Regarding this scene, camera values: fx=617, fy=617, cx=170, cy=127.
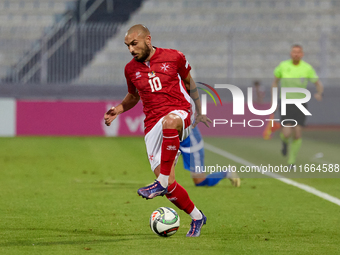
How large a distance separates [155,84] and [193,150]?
2634 mm

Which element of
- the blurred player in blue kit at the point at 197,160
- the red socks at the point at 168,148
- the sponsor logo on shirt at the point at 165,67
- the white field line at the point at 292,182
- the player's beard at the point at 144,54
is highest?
the player's beard at the point at 144,54

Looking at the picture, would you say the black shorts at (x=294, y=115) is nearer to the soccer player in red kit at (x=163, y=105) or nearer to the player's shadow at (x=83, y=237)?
the soccer player in red kit at (x=163, y=105)

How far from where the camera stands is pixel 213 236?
486 centimetres

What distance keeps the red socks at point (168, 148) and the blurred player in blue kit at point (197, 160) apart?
2.48 meters

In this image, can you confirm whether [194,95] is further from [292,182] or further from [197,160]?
[292,182]

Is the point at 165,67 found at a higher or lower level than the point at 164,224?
higher

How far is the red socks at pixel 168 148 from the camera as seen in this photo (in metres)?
4.62

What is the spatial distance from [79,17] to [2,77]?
3116 mm

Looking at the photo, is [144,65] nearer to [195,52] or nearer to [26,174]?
[26,174]

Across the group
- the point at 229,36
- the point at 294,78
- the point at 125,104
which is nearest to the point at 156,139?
the point at 125,104

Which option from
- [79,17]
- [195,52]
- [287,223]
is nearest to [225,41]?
[195,52]

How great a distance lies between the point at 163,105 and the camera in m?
4.82

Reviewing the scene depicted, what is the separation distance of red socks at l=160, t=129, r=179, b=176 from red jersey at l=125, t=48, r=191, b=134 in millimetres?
236

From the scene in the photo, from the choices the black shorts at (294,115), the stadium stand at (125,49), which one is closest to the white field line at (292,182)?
the black shorts at (294,115)
